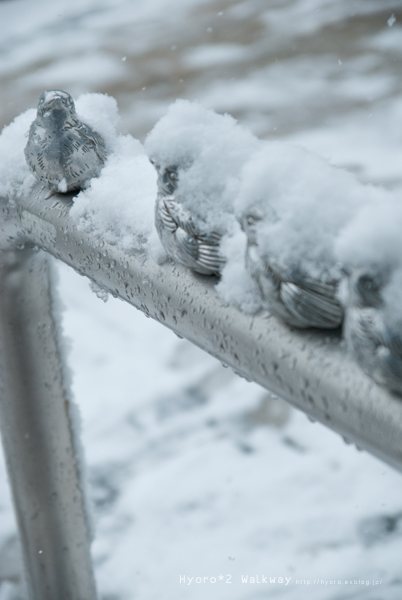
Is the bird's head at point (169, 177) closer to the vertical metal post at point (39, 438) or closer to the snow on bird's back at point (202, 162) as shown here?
the snow on bird's back at point (202, 162)

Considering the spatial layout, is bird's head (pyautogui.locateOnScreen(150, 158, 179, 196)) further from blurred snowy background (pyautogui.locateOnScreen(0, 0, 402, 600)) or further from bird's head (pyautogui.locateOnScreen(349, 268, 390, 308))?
blurred snowy background (pyautogui.locateOnScreen(0, 0, 402, 600))

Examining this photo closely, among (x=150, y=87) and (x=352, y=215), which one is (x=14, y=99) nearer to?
(x=150, y=87)

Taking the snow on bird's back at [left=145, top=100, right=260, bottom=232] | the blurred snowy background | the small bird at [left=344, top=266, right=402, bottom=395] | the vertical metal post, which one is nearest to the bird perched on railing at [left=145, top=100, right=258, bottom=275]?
the snow on bird's back at [left=145, top=100, right=260, bottom=232]

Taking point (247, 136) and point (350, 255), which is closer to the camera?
point (350, 255)

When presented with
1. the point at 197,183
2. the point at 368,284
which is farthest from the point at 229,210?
the point at 368,284

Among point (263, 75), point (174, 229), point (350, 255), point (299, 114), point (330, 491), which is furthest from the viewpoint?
point (263, 75)

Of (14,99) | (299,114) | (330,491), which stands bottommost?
(330,491)

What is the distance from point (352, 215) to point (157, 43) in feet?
6.22

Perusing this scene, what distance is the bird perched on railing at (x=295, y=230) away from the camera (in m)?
0.31

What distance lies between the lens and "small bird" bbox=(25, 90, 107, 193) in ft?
1.66

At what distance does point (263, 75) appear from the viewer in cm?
193

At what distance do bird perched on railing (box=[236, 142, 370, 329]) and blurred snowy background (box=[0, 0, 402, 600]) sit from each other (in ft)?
2.34

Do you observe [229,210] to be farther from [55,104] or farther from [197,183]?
[55,104]

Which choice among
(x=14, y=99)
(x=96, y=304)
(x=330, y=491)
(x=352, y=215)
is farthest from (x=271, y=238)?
(x=14, y=99)
